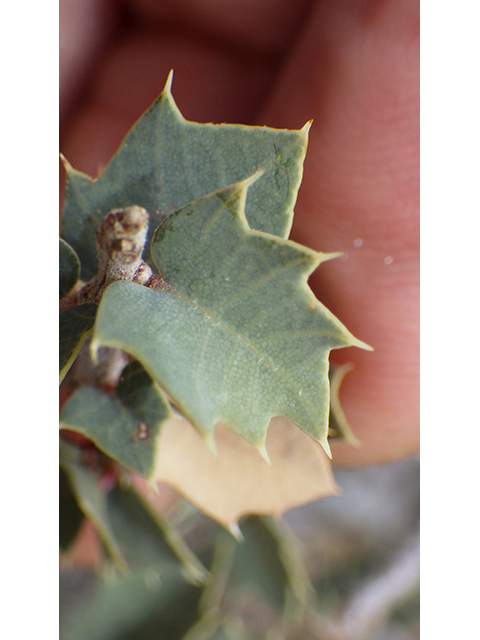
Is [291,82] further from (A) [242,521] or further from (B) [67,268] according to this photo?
(A) [242,521]

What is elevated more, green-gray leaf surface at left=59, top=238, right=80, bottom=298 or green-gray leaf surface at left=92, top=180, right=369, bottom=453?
green-gray leaf surface at left=92, top=180, right=369, bottom=453

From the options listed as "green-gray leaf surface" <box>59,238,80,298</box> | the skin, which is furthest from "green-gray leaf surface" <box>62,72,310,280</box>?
the skin

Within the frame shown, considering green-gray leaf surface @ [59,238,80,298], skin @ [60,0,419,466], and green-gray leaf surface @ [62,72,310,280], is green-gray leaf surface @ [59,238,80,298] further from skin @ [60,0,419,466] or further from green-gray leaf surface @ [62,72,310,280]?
skin @ [60,0,419,466]

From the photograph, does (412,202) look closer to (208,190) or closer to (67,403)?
(208,190)

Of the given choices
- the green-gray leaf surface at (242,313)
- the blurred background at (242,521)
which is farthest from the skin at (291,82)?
the green-gray leaf surface at (242,313)

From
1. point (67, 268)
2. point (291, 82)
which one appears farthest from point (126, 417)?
point (291, 82)

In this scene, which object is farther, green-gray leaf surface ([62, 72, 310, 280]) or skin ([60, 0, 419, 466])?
skin ([60, 0, 419, 466])
